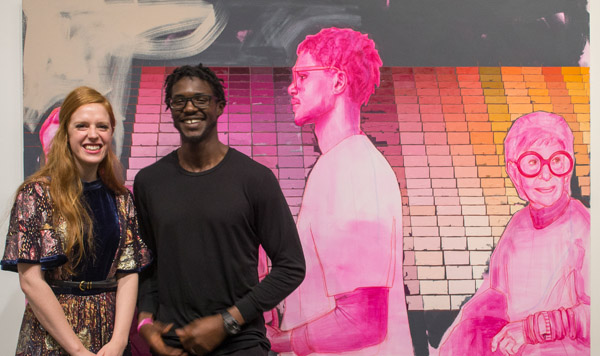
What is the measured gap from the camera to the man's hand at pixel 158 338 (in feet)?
5.45

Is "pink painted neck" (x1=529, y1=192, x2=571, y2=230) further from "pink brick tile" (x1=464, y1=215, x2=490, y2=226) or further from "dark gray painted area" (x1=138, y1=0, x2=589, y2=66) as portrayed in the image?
"dark gray painted area" (x1=138, y1=0, x2=589, y2=66)

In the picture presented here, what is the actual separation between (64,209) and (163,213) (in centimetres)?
31

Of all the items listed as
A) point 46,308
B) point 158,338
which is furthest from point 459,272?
point 46,308

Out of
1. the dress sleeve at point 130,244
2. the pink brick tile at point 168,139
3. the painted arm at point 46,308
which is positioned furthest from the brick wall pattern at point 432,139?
the painted arm at point 46,308

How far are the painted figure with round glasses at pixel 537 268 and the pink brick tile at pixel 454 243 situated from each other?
0.15 metres

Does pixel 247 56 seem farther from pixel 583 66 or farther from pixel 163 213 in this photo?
pixel 583 66

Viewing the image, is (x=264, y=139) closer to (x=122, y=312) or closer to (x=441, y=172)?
(x=441, y=172)

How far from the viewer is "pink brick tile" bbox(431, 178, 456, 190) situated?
2.30 metres

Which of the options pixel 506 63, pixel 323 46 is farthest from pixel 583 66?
pixel 323 46

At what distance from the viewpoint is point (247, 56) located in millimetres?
2277

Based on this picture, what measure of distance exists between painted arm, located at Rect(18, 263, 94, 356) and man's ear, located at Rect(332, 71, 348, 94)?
4.52 feet

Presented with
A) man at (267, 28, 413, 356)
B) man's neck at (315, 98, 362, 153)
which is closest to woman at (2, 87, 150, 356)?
man at (267, 28, 413, 356)

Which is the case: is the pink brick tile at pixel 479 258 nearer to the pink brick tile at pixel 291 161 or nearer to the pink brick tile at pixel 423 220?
the pink brick tile at pixel 423 220

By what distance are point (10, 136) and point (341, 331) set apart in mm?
1681
